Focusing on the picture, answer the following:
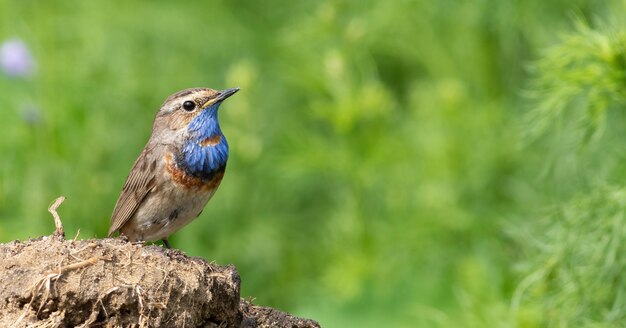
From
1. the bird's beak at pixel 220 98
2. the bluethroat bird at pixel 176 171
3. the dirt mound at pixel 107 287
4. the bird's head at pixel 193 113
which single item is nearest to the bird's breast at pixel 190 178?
the bluethroat bird at pixel 176 171

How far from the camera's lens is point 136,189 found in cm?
484

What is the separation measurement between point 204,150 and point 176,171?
16 centimetres

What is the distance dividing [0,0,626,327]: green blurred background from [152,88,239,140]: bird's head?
1.90 m

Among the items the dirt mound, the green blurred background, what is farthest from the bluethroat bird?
the green blurred background

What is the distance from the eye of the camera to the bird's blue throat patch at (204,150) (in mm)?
4738

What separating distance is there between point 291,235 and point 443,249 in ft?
3.79

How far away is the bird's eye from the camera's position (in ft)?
16.0

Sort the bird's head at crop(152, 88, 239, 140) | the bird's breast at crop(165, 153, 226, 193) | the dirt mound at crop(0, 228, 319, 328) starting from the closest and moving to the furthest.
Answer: the dirt mound at crop(0, 228, 319, 328)
the bird's breast at crop(165, 153, 226, 193)
the bird's head at crop(152, 88, 239, 140)

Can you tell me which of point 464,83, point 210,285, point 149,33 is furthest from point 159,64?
point 210,285

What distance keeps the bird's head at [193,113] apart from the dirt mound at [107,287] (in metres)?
1.75

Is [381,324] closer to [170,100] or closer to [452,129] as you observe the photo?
[452,129]

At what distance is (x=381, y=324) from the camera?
723 cm

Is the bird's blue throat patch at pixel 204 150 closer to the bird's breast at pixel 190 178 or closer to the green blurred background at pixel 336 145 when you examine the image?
the bird's breast at pixel 190 178

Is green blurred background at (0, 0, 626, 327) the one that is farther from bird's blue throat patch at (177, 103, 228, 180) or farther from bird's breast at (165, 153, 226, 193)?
bird's breast at (165, 153, 226, 193)
